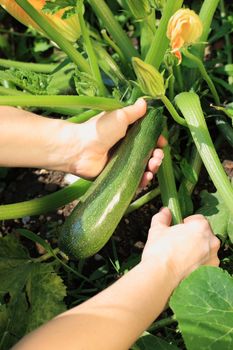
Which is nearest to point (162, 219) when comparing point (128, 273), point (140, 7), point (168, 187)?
point (168, 187)

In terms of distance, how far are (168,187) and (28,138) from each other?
421mm

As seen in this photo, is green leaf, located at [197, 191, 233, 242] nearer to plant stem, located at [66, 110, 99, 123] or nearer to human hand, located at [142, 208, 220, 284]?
human hand, located at [142, 208, 220, 284]

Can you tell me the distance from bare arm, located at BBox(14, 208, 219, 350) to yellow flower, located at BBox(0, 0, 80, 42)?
1.98ft

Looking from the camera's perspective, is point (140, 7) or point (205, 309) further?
point (140, 7)

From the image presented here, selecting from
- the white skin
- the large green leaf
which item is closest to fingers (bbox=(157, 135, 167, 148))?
the white skin

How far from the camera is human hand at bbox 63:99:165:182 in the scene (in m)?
1.83

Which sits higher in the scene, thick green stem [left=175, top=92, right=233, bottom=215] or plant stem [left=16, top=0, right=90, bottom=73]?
plant stem [left=16, top=0, right=90, bottom=73]

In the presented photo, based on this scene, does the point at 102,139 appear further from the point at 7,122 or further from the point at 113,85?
the point at 113,85

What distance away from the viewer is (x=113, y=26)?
2.05 meters

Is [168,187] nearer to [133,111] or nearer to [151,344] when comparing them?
[133,111]

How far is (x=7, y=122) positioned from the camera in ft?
6.02

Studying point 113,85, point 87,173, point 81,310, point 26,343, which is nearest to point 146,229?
point 87,173

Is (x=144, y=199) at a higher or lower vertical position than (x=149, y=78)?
lower

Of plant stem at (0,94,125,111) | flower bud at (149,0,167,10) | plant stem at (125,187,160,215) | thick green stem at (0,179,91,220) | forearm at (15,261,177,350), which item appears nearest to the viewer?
forearm at (15,261,177,350)
